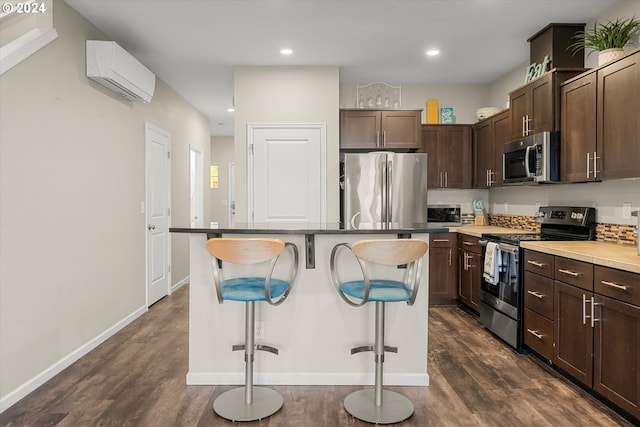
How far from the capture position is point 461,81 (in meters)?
5.21

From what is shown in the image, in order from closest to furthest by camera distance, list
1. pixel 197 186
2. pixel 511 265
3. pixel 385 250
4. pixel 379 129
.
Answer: pixel 385 250 < pixel 511 265 < pixel 379 129 < pixel 197 186

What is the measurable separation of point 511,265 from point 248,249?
7.49 feet

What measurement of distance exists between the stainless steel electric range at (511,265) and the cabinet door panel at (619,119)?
70 centimetres

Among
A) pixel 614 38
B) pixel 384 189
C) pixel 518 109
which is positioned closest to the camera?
pixel 614 38

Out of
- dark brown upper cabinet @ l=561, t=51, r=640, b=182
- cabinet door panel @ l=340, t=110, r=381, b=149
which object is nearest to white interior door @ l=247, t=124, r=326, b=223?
cabinet door panel @ l=340, t=110, r=381, b=149

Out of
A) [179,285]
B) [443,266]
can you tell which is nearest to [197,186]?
[179,285]

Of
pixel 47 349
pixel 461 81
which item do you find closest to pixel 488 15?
pixel 461 81

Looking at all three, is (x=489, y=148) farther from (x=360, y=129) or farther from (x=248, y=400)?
(x=248, y=400)

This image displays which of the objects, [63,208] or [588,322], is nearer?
[588,322]

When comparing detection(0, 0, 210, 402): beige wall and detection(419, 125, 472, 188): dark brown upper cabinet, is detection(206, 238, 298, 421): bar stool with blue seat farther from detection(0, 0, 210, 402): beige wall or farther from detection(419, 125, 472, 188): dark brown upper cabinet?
detection(419, 125, 472, 188): dark brown upper cabinet

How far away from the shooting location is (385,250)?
2117mm

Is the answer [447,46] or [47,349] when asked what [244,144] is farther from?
[47,349]

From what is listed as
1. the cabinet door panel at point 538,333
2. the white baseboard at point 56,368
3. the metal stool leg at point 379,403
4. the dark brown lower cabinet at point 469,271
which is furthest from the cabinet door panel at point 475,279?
the white baseboard at point 56,368

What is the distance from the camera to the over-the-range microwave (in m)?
3.33
